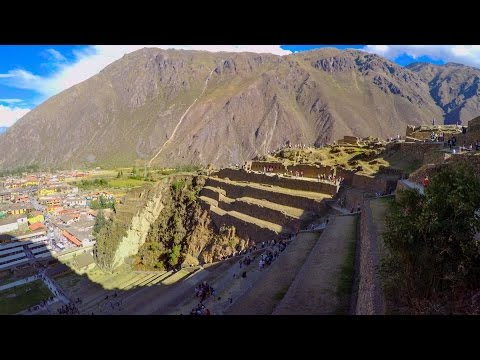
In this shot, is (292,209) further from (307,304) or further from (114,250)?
(114,250)

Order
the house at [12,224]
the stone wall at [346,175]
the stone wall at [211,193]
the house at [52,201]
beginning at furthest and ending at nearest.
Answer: the house at [52,201]
the house at [12,224]
the stone wall at [211,193]
the stone wall at [346,175]

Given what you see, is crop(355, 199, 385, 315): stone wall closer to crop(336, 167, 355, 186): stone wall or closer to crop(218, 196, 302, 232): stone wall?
crop(218, 196, 302, 232): stone wall

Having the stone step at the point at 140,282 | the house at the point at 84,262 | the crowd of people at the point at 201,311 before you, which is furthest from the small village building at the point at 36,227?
the crowd of people at the point at 201,311

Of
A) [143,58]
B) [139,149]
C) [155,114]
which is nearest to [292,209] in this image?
[139,149]

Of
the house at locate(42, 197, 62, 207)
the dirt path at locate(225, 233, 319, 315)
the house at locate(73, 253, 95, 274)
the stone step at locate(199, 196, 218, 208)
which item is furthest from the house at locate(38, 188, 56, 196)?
the dirt path at locate(225, 233, 319, 315)

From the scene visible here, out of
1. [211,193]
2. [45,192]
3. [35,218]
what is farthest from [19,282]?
[45,192]

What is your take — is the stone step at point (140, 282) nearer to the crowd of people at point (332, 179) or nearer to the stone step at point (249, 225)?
the stone step at point (249, 225)

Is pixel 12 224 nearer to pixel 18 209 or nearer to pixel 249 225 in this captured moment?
pixel 18 209

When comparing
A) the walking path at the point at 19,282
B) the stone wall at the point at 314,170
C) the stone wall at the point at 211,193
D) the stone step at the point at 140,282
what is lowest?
the walking path at the point at 19,282
